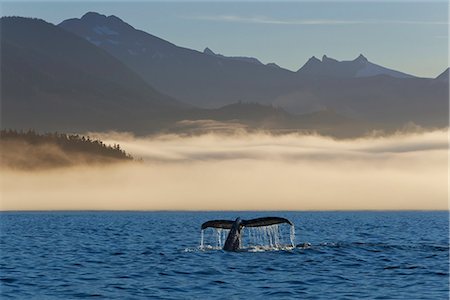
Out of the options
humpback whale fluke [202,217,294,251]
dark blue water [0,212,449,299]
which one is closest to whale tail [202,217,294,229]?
humpback whale fluke [202,217,294,251]

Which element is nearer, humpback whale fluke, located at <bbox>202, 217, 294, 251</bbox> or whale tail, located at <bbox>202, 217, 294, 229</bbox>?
whale tail, located at <bbox>202, 217, 294, 229</bbox>

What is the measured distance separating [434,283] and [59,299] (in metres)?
13.9

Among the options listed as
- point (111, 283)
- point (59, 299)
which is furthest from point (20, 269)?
point (59, 299)

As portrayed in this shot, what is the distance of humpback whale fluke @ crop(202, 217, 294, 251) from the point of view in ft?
124

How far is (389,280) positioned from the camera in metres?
31.5

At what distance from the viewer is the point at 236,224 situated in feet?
133

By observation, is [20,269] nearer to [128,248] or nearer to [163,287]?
[163,287]

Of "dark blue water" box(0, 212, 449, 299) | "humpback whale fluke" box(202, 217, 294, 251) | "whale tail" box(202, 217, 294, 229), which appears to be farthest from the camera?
"humpback whale fluke" box(202, 217, 294, 251)

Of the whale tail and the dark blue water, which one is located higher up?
the whale tail

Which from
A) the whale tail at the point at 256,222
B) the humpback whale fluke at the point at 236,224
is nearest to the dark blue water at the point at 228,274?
the humpback whale fluke at the point at 236,224

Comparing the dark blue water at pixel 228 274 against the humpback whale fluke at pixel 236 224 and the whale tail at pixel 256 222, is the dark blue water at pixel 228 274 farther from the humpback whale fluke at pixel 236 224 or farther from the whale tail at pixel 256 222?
the whale tail at pixel 256 222

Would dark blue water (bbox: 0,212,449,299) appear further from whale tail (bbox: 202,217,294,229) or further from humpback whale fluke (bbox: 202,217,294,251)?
whale tail (bbox: 202,217,294,229)

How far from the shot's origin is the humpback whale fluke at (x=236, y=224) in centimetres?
3778

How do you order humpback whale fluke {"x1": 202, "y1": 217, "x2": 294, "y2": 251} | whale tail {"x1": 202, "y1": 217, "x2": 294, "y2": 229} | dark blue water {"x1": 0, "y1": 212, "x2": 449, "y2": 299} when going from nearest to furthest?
dark blue water {"x1": 0, "y1": 212, "x2": 449, "y2": 299} → whale tail {"x1": 202, "y1": 217, "x2": 294, "y2": 229} → humpback whale fluke {"x1": 202, "y1": 217, "x2": 294, "y2": 251}
